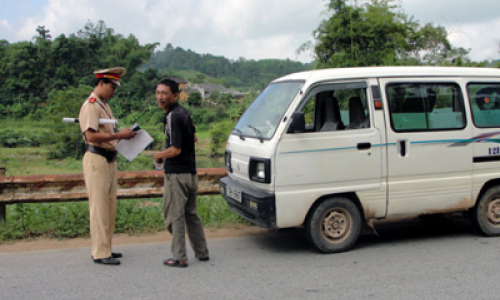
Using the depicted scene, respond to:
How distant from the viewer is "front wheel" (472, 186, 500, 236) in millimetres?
6102

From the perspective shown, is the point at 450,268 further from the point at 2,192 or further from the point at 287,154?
the point at 2,192

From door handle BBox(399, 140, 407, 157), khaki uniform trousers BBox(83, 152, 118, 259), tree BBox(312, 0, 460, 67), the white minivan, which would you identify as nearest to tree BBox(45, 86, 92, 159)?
tree BBox(312, 0, 460, 67)

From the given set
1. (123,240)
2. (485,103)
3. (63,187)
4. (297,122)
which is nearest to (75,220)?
(63,187)

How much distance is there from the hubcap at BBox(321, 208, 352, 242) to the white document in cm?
210

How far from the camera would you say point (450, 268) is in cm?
493

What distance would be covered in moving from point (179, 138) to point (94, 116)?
2.98ft

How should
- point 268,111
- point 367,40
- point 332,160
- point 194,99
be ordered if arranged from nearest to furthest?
1. point 332,160
2. point 268,111
3. point 367,40
4. point 194,99

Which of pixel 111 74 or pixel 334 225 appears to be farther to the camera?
pixel 334 225

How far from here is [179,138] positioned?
16.2ft

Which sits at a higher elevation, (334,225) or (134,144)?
(134,144)

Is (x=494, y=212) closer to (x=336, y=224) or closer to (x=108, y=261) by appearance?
(x=336, y=224)

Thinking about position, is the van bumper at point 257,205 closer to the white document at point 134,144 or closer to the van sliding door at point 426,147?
the white document at point 134,144

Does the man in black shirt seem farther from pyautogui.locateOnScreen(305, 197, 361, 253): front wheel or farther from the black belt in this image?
pyautogui.locateOnScreen(305, 197, 361, 253): front wheel

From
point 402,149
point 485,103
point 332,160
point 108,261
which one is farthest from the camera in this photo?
point 485,103
